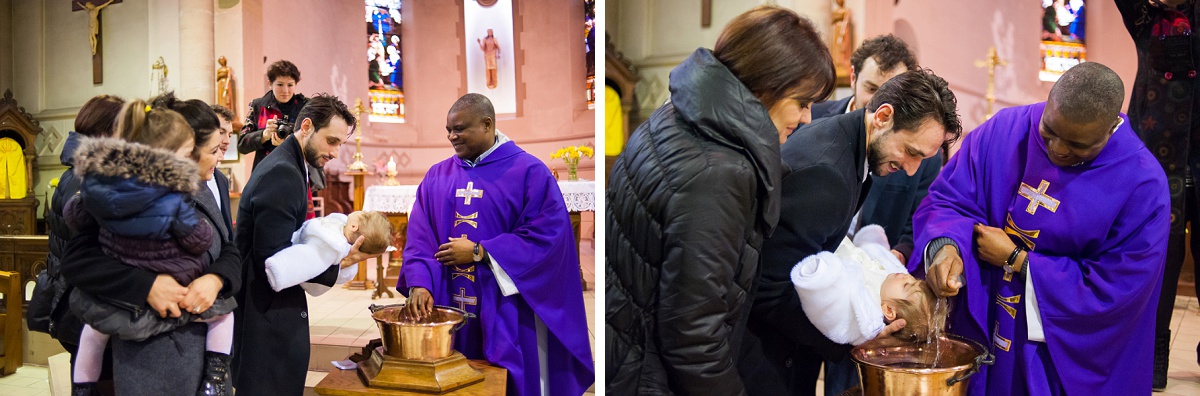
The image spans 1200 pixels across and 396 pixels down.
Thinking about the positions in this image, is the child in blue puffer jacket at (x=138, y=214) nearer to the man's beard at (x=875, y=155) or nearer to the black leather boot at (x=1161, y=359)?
the man's beard at (x=875, y=155)

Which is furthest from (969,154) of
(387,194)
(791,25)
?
(387,194)

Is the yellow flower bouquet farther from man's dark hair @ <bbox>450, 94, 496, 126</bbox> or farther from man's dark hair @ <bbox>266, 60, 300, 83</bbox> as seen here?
man's dark hair @ <bbox>266, 60, 300, 83</bbox>

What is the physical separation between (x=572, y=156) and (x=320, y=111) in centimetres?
89

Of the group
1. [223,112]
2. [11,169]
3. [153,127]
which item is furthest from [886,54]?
[11,169]

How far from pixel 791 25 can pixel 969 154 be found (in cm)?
89

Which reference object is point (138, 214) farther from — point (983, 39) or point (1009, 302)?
point (983, 39)

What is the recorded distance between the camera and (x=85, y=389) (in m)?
2.07

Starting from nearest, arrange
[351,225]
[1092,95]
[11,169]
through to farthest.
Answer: [1092,95]
[11,169]
[351,225]

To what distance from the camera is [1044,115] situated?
202 cm

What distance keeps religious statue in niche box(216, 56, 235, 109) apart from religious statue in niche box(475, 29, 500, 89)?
82 centimetres

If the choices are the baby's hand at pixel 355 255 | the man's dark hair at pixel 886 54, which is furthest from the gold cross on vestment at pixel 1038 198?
the baby's hand at pixel 355 255

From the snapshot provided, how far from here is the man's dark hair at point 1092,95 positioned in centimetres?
187

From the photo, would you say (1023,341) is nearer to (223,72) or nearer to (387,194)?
(387,194)

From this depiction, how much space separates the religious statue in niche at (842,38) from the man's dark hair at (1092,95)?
4.46 feet
